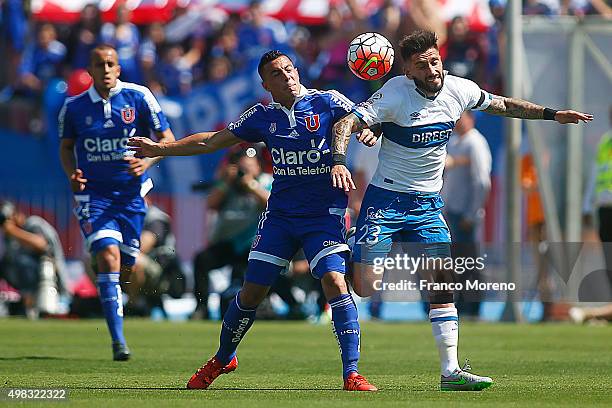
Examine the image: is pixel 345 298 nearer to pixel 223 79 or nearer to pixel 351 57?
pixel 351 57

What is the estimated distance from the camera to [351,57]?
9.96m

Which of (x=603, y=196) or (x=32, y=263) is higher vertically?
(x=603, y=196)

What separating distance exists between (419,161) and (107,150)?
3957 mm

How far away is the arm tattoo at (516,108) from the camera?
9750 millimetres

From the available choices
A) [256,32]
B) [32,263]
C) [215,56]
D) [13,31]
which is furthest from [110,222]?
[13,31]

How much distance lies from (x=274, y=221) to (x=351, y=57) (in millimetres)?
1406

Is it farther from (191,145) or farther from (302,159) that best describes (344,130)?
(191,145)

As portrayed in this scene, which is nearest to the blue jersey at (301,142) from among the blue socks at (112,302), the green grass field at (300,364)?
the green grass field at (300,364)

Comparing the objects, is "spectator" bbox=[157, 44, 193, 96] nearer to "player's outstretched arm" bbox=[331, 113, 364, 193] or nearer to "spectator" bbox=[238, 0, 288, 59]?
"spectator" bbox=[238, 0, 288, 59]

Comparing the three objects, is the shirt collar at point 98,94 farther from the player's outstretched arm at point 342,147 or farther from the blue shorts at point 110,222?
the player's outstretched arm at point 342,147

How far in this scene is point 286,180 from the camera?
377 inches

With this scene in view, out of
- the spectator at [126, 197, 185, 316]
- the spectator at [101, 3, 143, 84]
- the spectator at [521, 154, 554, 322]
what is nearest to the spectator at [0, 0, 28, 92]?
the spectator at [101, 3, 143, 84]

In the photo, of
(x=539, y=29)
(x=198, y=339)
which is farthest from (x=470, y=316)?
(x=198, y=339)

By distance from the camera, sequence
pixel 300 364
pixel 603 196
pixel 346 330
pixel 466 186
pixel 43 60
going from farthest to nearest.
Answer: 1. pixel 43 60
2. pixel 466 186
3. pixel 603 196
4. pixel 300 364
5. pixel 346 330
